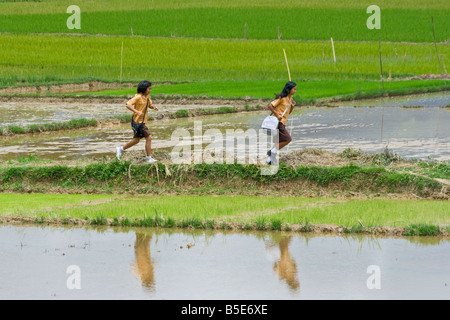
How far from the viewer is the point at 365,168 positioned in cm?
1056

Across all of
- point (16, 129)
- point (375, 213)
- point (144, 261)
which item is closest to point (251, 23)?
point (16, 129)

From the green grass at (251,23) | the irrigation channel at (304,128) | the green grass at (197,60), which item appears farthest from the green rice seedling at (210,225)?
the green grass at (251,23)

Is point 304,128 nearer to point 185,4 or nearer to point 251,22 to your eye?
point 251,22

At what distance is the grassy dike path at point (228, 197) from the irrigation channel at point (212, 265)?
23 cm

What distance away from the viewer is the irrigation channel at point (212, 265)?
20.6 feet

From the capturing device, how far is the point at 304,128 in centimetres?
1750

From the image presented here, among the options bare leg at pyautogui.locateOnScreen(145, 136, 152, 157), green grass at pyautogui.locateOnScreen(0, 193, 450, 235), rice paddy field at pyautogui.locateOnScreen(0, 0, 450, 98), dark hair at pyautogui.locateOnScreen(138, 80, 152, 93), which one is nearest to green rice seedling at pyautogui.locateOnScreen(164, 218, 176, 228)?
green grass at pyautogui.locateOnScreen(0, 193, 450, 235)

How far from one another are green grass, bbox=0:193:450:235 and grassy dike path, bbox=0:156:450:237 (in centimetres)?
1

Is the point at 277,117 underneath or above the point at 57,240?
above

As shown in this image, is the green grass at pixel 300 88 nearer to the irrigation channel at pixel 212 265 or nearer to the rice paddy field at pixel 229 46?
the rice paddy field at pixel 229 46

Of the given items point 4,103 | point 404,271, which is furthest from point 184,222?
point 4,103

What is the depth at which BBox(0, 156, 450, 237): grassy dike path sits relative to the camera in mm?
8672
